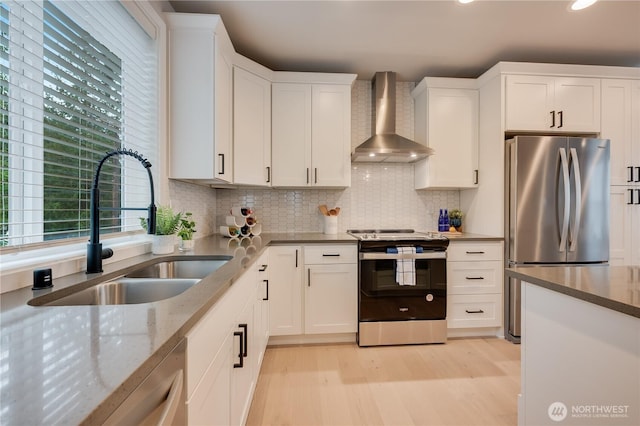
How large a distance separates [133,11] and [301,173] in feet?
5.33

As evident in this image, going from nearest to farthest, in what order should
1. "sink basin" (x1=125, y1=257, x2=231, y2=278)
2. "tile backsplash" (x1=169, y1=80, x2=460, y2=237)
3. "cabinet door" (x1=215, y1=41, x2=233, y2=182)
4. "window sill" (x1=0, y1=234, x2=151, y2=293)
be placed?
"window sill" (x1=0, y1=234, x2=151, y2=293) → "sink basin" (x1=125, y1=257, x2=231, y2=278) → "cabinet door" (x1=215, y1=41, x2=233, y2=182) → "tile backsplash" (x1=169, y1=80, x2=460, y2=237)

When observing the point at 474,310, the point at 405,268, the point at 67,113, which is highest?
the point at 67,113

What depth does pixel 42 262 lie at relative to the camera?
102 centimetres

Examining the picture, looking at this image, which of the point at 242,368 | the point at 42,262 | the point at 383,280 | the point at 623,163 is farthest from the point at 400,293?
the point at 623,163

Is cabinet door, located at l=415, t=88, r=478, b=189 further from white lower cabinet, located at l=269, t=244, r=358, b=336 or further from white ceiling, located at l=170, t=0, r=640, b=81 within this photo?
white lower cabinet, located at l=269, t=244, r=358, b=336

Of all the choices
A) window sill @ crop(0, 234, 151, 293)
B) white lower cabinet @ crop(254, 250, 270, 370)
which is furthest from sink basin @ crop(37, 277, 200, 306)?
white lower cabinet @ crop(254, 250, 270, 370)

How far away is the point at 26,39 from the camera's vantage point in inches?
40.6

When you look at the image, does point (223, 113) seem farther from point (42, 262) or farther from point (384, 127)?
point (384, 127)

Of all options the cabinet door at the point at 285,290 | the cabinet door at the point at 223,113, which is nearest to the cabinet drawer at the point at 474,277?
the cabinet door at the point at 285,290

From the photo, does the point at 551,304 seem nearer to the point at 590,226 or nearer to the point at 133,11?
the point at 590,226

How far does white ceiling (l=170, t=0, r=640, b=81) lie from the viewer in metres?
2.05

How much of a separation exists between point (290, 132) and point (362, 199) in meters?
1.07

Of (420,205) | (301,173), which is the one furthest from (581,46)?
(301,173)

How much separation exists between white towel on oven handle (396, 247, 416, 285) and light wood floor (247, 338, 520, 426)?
58 cm
